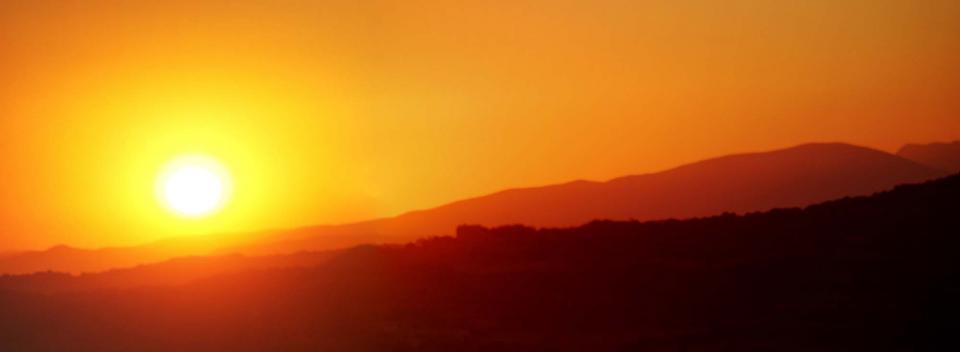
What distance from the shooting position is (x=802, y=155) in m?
165

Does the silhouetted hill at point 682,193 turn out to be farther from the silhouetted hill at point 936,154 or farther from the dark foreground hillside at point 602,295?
the dark foreground hillside at point 602,295

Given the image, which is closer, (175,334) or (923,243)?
(923,243)

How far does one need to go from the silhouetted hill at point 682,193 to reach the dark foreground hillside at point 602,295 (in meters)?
103

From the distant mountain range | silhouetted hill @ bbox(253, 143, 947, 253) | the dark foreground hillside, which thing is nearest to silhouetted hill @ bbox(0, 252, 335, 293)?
the dark foreground hillside

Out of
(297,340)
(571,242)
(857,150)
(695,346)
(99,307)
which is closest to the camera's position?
(695,346)

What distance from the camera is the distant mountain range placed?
148000 mm

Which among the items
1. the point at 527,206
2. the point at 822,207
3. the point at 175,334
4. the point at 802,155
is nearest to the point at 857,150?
the point at 802,155

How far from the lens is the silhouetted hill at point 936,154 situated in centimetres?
16288

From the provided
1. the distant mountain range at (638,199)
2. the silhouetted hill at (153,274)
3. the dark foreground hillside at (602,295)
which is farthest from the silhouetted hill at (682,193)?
the dark foreground hillside at (602,295)

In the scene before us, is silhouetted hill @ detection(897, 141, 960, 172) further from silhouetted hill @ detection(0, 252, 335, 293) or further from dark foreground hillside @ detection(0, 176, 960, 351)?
dark foreground hillside @ detection(0, 176, 960, 351)

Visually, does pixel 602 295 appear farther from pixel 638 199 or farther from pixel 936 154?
pixel 936 154

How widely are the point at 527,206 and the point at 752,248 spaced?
124374 millimetres

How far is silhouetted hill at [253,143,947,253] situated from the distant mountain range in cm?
14

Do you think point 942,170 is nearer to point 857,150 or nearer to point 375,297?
point 857,150
